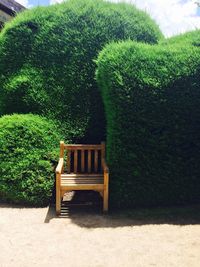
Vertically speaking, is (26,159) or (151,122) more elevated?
(151,122)

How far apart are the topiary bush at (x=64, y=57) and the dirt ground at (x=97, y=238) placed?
6.61ft

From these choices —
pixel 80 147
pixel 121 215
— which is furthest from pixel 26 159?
pixel 121 215

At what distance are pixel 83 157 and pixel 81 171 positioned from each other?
0.28 metres

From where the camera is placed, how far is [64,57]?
7527 mm

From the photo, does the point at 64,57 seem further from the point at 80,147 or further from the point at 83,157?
the point at 83,157

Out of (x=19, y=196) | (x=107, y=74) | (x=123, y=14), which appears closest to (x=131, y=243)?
(x=19, y=196)

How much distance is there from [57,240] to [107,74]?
2762mm

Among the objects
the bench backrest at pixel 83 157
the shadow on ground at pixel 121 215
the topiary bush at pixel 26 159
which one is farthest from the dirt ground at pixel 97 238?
the bench backrest at pixel 83 157

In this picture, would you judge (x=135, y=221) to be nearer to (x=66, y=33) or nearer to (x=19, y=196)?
(x=19, y=196)

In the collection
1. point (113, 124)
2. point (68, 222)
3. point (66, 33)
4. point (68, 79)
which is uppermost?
point (66, 33)

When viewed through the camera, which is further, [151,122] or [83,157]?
[83,157]

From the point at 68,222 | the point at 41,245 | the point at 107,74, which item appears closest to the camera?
the point at 41,245

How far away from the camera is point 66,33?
755 centimetres

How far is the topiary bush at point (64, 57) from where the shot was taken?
291 inches
